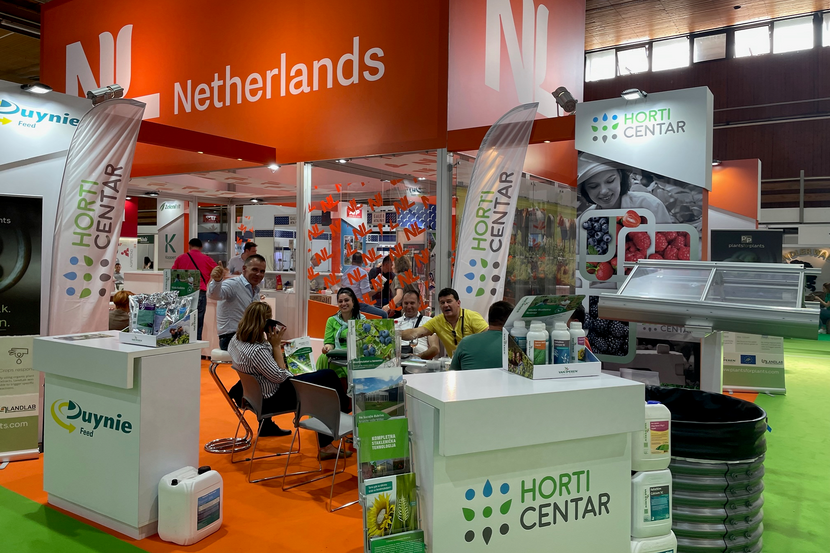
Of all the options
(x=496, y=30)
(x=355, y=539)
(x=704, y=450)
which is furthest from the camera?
(x=496, y=30)

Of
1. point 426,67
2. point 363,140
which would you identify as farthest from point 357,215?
point 426,67

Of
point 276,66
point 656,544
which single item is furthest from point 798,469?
point 276,66

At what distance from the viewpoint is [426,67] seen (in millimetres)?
6023

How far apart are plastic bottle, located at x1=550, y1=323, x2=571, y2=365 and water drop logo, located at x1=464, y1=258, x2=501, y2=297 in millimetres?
3034

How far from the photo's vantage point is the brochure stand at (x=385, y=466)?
6.73 ft

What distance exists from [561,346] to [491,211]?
314 cm

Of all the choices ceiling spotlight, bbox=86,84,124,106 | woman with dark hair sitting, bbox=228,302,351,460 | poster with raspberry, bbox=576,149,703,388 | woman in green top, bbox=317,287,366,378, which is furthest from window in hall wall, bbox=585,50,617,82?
woman with dark hair sitting, bbox=228,302,351,460

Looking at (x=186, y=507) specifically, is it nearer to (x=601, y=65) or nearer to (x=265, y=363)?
(x=265, y=363)

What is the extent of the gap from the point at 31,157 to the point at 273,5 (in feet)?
11.9

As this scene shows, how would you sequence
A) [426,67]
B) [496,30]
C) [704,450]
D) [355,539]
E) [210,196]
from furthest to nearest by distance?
[210,196], [496,30], [426,67], [355,539], [704,450]

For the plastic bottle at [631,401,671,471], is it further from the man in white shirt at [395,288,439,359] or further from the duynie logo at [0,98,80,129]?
the duynie logo at [0,98,80,129]

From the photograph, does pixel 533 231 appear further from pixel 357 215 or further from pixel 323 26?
pixel 323 26

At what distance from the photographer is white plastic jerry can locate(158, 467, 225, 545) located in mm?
2984

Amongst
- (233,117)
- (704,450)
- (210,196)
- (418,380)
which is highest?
(233,117)
